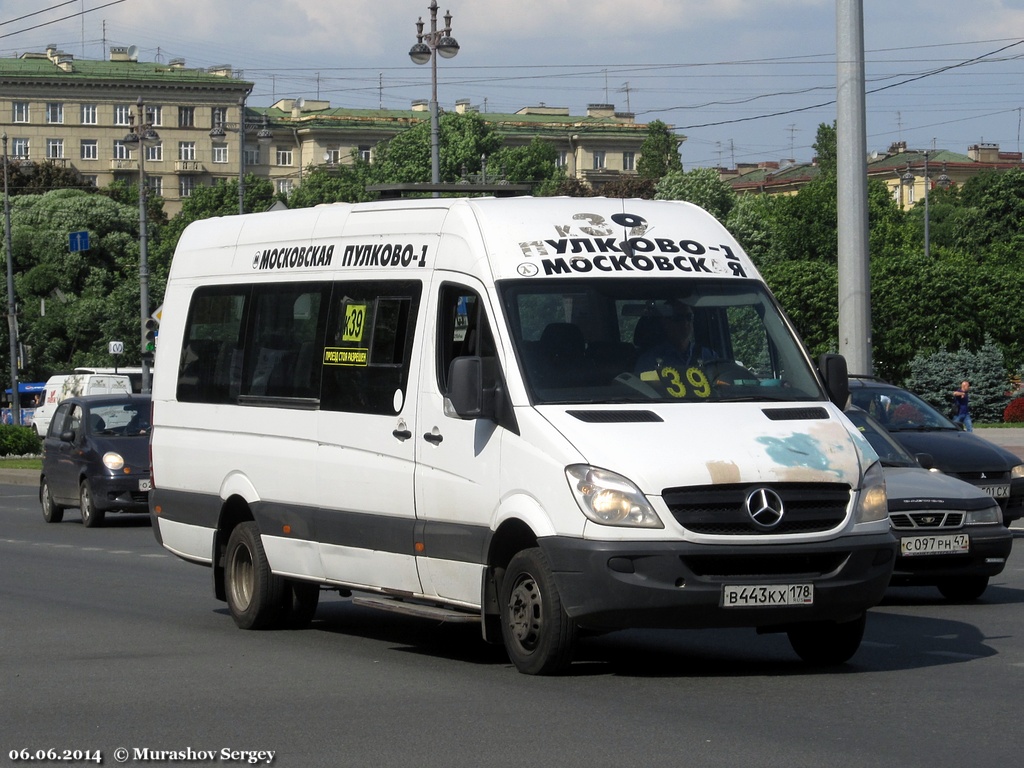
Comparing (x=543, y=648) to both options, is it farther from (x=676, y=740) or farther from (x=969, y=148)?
(x=969, y=148)

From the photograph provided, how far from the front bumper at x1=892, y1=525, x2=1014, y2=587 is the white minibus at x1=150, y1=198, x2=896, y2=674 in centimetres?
305

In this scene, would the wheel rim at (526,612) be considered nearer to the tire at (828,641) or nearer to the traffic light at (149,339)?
the tire at (828,641)

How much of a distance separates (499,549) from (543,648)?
0.64m

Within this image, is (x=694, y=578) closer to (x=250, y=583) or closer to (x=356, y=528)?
(x=356, y=528)

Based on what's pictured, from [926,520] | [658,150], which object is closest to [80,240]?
[926,520]

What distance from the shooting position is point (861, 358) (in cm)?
2264

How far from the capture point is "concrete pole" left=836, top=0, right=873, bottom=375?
72.7 ft

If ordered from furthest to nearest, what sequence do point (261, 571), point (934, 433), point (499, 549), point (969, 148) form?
point (969, 148)
point (934, 433)
point (261, 571)
point (499, 549)

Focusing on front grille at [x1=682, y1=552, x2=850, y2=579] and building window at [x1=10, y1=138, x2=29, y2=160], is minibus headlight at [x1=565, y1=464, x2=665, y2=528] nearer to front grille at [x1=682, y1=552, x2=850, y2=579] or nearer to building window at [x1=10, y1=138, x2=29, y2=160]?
front grille at [x1=682, y1=552, x2=850, y2=579]

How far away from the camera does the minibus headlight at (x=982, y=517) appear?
41.4 feet

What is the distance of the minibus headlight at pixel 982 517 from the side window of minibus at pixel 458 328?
4587mm

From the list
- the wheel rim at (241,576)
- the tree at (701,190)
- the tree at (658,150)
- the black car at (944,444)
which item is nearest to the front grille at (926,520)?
the black car at (944,444)

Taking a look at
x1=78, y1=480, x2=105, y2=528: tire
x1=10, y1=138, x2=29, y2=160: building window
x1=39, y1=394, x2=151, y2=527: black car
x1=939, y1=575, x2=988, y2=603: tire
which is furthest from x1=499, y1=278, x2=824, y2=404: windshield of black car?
x1=10, y1=138, x2=29, y2=160: building window

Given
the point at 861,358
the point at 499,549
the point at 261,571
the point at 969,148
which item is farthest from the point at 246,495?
the point at 969,148
